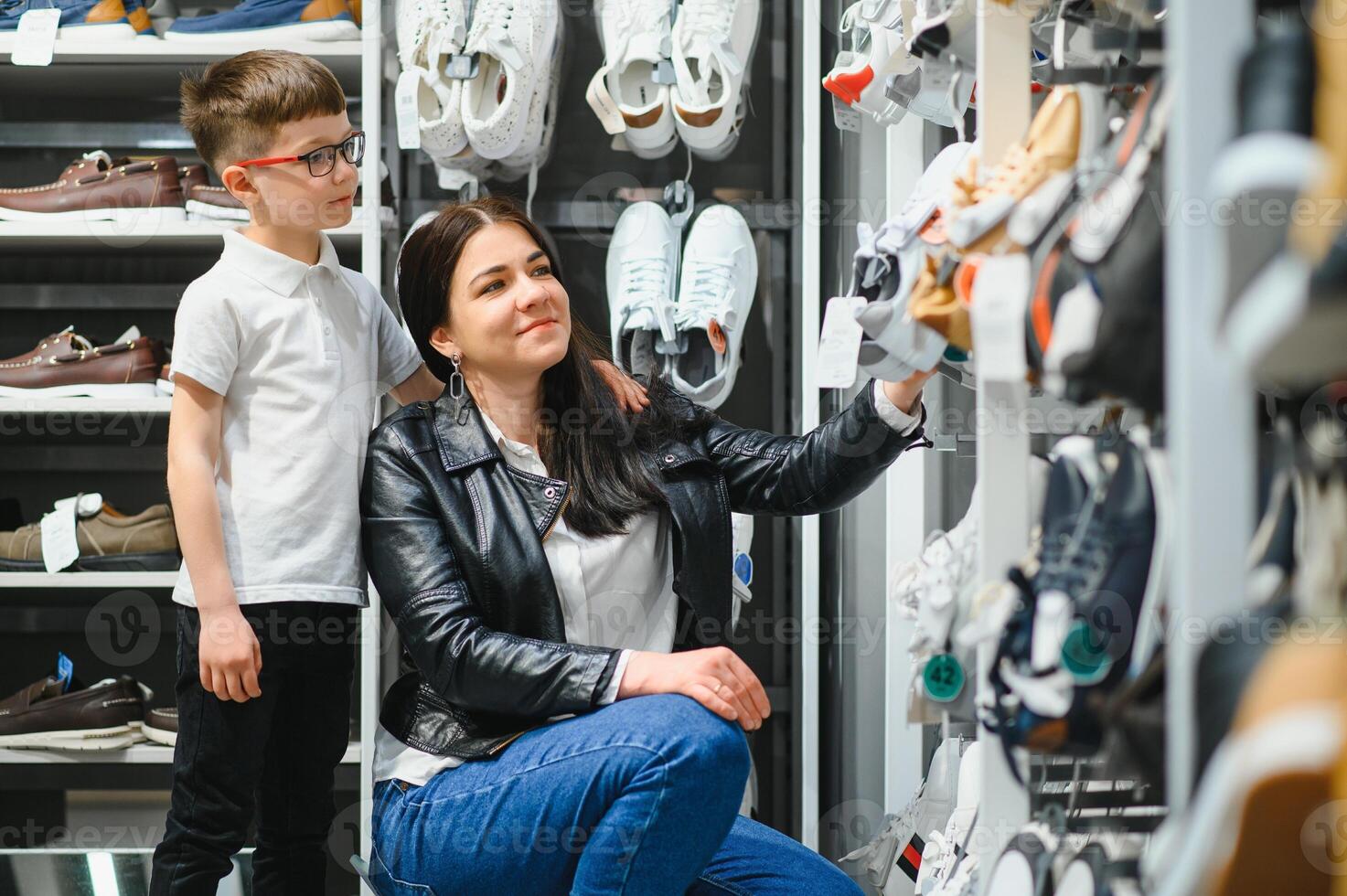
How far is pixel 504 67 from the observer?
1.96 m

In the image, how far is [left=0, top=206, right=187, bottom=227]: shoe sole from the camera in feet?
6.65

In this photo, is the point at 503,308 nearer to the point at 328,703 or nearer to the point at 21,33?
the point at 328,703

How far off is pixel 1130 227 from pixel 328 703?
1192 mm

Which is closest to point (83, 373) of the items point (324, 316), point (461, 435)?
point (324, 316)

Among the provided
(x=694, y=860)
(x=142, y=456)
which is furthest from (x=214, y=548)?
(x=142, y=456)

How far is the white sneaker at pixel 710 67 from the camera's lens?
6.41 ft

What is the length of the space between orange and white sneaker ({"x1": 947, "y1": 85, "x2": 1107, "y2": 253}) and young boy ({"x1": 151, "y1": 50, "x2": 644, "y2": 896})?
0.71 metres

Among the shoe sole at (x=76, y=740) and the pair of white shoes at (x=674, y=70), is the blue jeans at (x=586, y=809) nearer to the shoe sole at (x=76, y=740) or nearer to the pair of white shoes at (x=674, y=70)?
the shoe sole at (x=76, y=740)

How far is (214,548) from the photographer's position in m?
1.36

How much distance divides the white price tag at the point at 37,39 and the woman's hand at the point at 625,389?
3.95 feet

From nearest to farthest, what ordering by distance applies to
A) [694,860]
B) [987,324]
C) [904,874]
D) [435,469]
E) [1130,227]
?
1. [1130,227]
2. [987,324]
3. [694,860]
4. [435,469]
5. [904,874]

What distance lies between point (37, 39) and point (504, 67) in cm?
80

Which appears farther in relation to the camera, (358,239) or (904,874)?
(358,239)

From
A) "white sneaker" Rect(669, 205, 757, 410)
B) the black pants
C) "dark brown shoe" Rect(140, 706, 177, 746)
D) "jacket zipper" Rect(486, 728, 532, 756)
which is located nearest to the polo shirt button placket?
the black pants
